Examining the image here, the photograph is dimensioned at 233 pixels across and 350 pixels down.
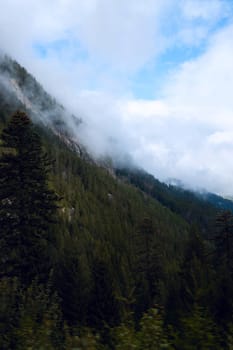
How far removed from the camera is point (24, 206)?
18.7 meters

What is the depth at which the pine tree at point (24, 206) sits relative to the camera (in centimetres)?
1798

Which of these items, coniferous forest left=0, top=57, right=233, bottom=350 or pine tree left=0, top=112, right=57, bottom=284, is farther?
pine tree left=0, top=112, right=57, bottom=284

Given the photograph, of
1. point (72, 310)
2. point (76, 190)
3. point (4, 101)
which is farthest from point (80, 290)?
point (4, 101)

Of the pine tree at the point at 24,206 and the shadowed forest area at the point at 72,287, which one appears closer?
the shadowed forest area at the point at 72,287

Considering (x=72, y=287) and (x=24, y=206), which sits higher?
(x=24, y=206)

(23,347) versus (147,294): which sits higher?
(23,347)

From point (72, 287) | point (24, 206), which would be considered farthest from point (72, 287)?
point (24, 206)

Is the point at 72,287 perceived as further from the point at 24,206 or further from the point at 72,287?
the point at 24,206

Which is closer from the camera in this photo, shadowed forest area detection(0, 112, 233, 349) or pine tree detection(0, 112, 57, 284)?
shadowed forest area detection(0, 112, 233, 349)

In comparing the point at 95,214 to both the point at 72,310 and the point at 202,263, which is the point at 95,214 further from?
the point at 72,310

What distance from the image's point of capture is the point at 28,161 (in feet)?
62.3

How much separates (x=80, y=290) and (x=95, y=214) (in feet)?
369

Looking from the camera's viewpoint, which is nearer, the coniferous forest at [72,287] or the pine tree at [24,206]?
the coniferous forest at [72,287]

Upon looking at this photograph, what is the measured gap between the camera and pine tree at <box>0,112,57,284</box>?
18.0 m
